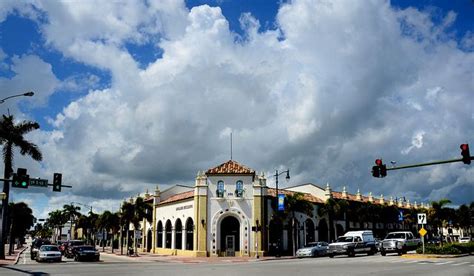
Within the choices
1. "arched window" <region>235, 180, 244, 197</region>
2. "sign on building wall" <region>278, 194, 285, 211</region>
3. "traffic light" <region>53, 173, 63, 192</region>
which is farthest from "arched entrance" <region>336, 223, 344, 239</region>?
"traffic light" <region>53, 173, 63, 192</region>

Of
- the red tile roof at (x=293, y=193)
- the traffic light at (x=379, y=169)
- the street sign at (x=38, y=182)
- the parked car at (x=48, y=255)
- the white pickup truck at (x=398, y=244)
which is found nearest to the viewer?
the traffic light at (x=379, y=169)

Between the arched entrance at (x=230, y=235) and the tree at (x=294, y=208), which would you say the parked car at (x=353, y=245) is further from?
the arched entrance at (x=230, y=235)

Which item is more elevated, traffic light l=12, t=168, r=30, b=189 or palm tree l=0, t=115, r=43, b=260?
palm tree l=0, t=115, r=43, b=260

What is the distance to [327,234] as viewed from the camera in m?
58.4

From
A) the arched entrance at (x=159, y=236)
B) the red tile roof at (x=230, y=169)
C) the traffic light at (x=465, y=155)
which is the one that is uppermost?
the red tile roof at (x=230, y=169)

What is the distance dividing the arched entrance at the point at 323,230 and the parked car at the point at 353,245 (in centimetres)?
1280

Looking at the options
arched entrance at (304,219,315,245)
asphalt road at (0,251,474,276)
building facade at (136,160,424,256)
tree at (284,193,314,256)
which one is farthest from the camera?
arched entrance at (304,219,315,245)

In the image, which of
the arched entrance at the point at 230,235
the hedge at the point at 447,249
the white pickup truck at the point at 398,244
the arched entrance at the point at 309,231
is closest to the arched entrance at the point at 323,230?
the arched entrance at the point at 309,231

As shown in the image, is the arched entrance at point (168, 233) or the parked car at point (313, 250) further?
the arched entrance at point (168, 233)

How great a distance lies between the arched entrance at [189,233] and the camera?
164ft

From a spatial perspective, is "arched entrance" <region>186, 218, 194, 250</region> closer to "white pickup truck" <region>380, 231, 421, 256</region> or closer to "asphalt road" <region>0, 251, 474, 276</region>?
"white pickup truck" <region>380, 231, 421, 256</region>

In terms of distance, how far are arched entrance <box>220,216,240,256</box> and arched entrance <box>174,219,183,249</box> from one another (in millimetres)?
6464

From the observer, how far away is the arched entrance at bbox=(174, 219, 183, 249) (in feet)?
173

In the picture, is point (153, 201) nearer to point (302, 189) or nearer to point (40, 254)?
point (302, 189)
